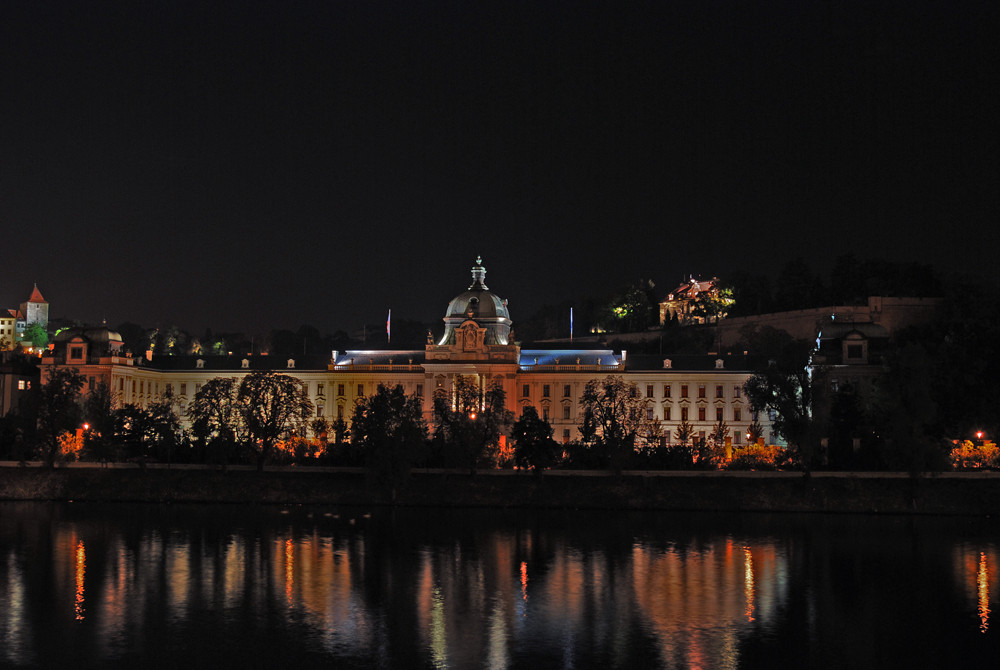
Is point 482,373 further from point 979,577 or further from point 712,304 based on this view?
point 979,577

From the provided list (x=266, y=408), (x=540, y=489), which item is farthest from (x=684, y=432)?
(x=266, y=408)

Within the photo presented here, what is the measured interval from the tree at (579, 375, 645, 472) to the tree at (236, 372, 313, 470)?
2158 centimetres

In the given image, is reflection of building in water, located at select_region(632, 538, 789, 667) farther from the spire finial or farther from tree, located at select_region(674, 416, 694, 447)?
the spire finial

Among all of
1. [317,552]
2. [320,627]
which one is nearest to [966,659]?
[320,627]

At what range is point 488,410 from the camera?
82500 millimetres

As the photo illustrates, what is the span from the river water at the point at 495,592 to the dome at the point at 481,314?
159ft

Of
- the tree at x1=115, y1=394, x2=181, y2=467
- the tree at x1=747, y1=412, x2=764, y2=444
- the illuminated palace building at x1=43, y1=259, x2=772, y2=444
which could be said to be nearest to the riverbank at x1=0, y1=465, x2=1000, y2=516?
the tree at x1=115, y1=394, x2=181, y2=467

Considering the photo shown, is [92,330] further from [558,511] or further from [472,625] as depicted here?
[472,625]

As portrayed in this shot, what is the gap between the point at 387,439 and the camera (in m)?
73.9

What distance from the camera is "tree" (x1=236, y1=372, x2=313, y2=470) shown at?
80.1 m

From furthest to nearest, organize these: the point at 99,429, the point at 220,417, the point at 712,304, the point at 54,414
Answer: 1. the point at 712,304
2. the point at 99,429
3. the point at 220,417
4. the point at 54,414

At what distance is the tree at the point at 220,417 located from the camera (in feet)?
260

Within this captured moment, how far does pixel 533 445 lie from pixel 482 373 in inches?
1326

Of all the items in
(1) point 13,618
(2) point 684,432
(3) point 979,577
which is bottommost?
(3) point 979,577
